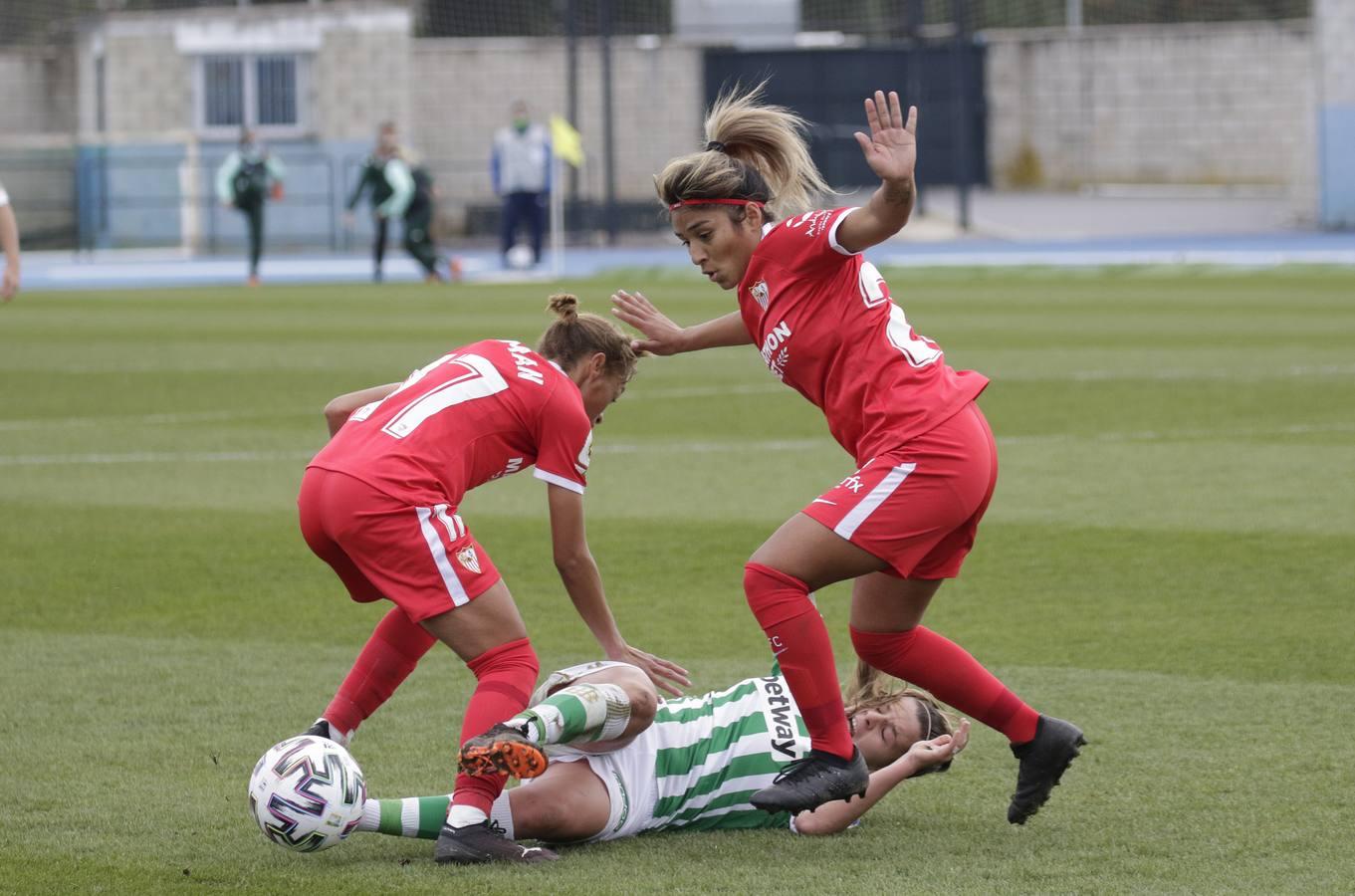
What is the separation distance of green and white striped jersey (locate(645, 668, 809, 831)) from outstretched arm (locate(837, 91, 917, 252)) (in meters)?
1.21

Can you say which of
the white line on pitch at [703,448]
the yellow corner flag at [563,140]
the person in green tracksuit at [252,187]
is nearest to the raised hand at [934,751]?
the white line on pitch at [703,448]

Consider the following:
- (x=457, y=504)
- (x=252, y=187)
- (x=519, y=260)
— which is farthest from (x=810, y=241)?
(x=519, y=260)

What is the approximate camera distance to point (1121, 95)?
4100 cm

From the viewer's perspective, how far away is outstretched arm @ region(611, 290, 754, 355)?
17.4 feet

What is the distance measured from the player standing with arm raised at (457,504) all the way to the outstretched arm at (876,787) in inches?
19.9

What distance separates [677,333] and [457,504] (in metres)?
0.98

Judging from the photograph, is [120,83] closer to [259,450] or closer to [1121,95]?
[1121,95]

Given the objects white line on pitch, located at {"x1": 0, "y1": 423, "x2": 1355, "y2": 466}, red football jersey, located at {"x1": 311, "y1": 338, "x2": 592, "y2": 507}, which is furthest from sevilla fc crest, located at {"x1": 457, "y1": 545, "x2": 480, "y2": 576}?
white line on pitch, located at {"x1": 0, "y1": 423, "x2": 1355, "y2": 466}

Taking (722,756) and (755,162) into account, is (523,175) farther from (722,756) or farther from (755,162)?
(722,756)

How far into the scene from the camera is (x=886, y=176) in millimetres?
4434

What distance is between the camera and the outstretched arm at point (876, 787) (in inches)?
183

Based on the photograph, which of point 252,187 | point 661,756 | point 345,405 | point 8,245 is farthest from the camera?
point 252,187

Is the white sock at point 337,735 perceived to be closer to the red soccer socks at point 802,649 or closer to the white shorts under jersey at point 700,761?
the white shorts under jersey at point 700,761

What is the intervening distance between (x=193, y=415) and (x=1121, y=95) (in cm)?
3155
